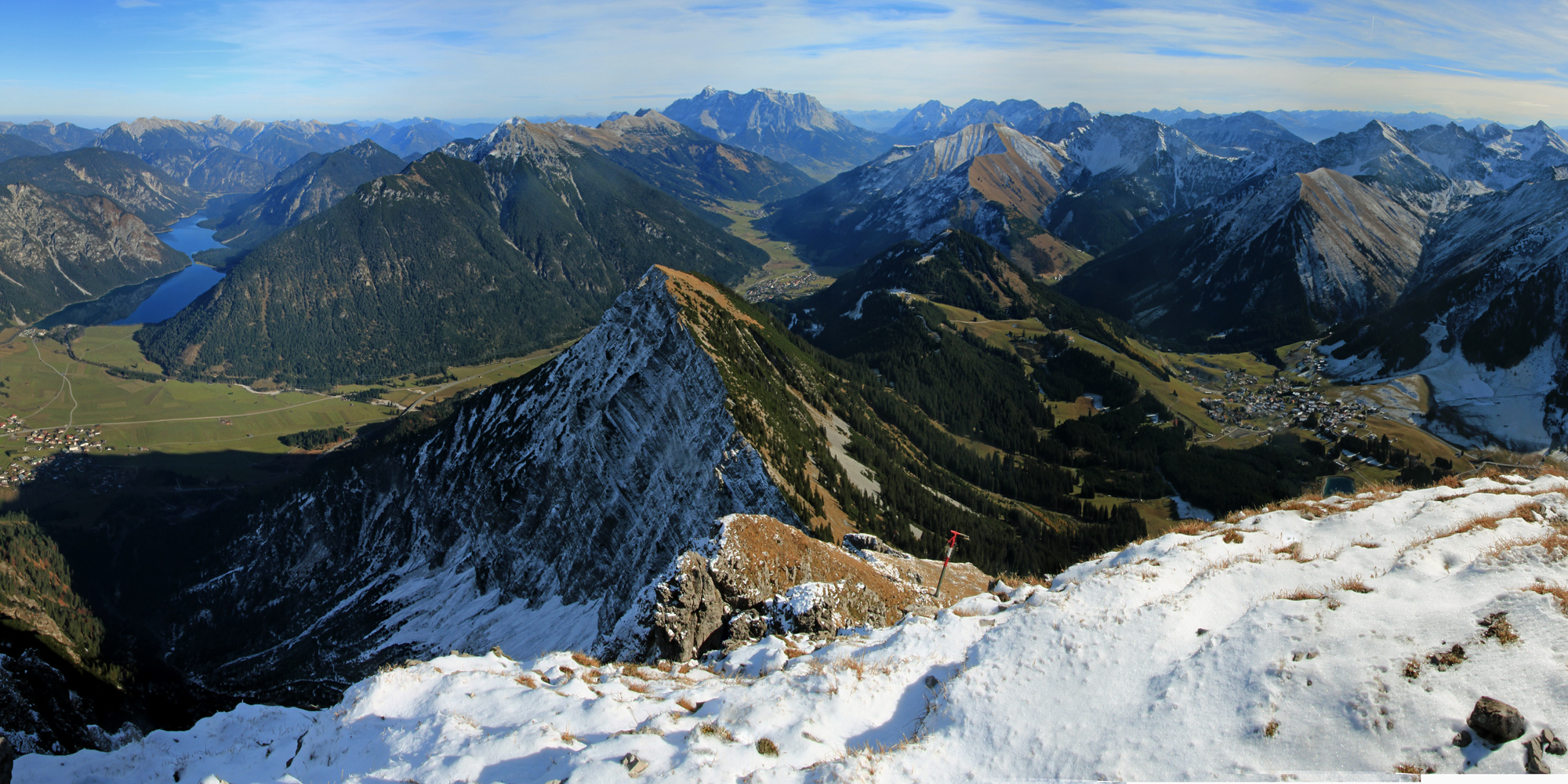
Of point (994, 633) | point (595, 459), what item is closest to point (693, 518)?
point (595, 459)

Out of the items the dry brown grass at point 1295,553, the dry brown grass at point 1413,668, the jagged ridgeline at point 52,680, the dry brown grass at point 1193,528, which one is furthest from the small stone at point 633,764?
the jagged ridgeline at point 52,680

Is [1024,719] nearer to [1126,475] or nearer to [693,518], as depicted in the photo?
[693,518]

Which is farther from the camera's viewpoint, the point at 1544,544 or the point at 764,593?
the point at 764,593

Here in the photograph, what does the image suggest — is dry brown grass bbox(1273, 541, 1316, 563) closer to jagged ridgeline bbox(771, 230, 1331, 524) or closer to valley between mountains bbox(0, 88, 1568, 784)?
valley between mountains bbox(0, 88, 1568, 784)

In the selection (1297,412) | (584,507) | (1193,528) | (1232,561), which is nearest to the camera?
(1232,561)

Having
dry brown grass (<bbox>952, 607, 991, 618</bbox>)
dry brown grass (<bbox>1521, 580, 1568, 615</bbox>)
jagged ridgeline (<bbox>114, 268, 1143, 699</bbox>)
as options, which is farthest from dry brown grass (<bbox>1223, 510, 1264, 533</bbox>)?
jagged ridgeline (<bbox>114, 268, 1143, 699</bbox>)

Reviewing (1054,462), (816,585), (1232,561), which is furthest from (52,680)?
(1054,462)

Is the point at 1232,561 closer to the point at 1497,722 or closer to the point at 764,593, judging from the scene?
the point at 1497,722

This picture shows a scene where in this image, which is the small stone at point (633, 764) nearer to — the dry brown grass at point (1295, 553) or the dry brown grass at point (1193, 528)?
the dry brown grass at point (1295, 553)

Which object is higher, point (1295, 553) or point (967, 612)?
point (1295, 553)
